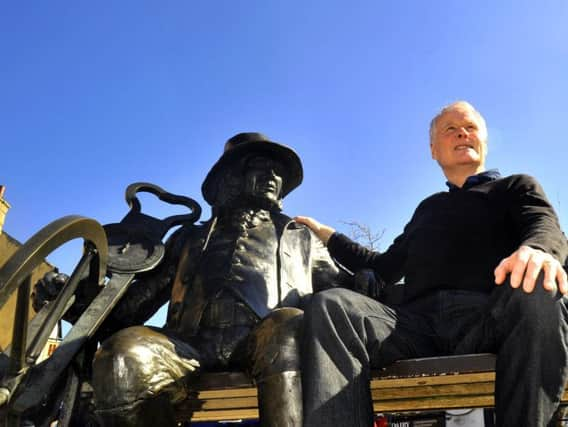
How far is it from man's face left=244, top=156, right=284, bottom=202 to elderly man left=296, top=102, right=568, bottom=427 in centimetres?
67

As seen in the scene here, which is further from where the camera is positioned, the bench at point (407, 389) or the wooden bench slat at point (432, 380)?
the wooden bench slat at point (432, 380)

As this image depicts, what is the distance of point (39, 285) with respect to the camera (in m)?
3.14

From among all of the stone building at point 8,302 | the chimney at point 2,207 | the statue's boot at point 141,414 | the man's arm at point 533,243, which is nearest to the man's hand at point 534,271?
the man's arm at point 533,243

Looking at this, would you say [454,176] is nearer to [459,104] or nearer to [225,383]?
[459,104]

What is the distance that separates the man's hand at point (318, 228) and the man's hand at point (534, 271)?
→ 1.55 metres

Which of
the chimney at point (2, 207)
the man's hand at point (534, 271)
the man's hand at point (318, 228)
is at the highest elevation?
the chimney at point (2, 207)

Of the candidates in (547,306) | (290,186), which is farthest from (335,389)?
(290,186)

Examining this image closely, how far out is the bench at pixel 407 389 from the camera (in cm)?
215

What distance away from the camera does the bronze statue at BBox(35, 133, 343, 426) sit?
7.43 feet

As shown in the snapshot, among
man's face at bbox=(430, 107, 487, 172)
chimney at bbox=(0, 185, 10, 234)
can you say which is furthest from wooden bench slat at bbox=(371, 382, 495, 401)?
chimney at bbox=(0, 185, 10, 234)

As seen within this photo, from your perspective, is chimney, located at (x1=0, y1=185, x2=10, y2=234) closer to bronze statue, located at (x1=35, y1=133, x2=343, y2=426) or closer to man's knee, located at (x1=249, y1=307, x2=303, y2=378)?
bronze statue, located at (x1=35, y1=133, x2=343, y2=426)

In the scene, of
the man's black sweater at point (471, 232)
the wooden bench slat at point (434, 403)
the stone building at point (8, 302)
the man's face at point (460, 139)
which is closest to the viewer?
the man's black sweater at point (471, 232)

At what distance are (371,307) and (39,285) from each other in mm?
1822

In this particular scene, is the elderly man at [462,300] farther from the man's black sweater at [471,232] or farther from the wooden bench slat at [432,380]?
the wooden bench slat at [432,380]
